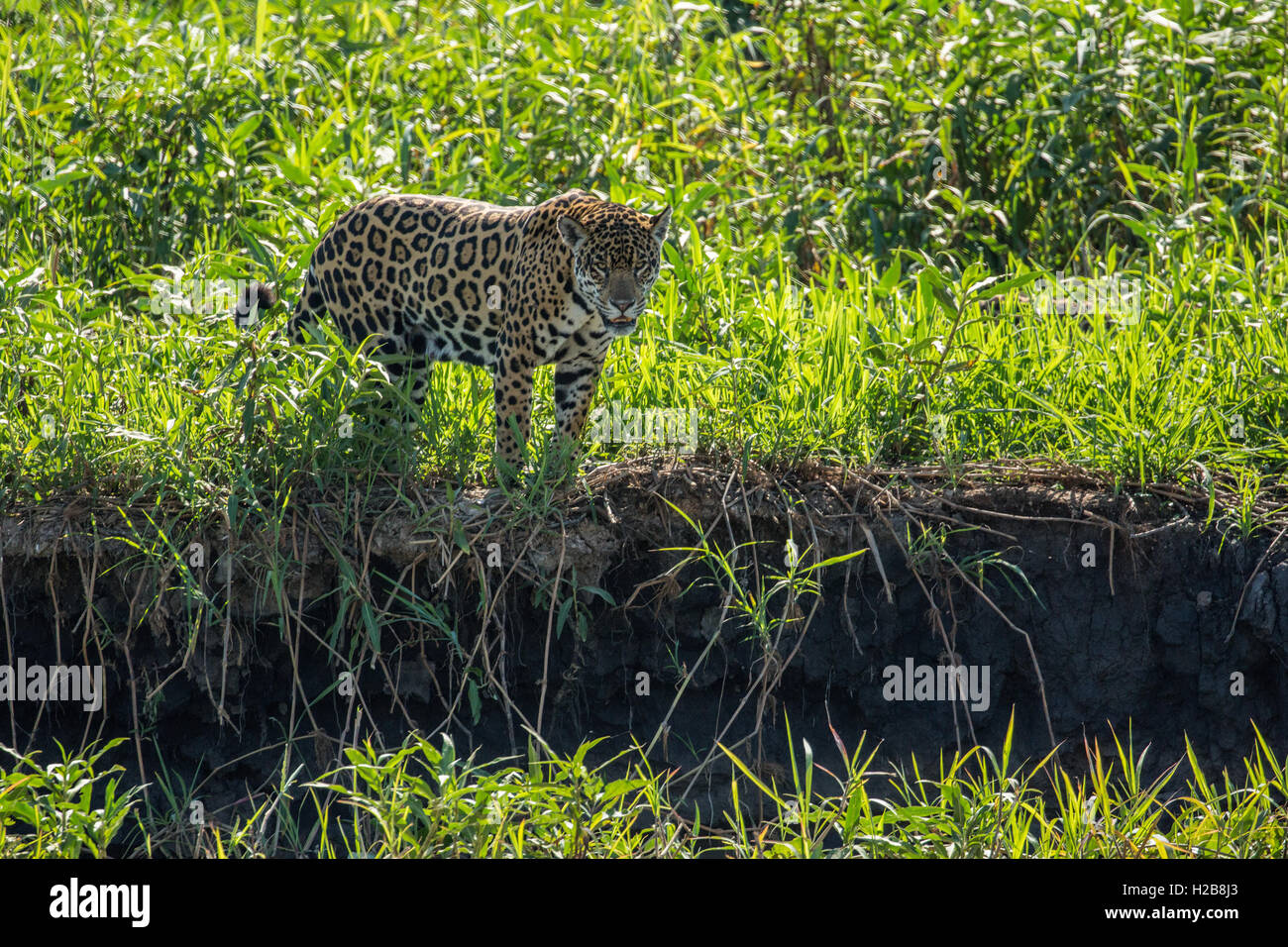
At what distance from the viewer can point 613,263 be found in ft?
15.4

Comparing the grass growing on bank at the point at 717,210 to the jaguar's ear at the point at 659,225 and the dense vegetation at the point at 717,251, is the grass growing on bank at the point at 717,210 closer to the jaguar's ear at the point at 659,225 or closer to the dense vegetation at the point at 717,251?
the dense vegetation at the point at 717,251

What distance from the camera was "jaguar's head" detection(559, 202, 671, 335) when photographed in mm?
4672

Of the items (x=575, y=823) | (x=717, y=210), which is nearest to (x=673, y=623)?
(x=575, y=823)

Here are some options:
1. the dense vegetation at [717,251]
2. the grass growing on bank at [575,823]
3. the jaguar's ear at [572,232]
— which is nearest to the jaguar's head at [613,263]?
the jaguar's ear at [572,232]

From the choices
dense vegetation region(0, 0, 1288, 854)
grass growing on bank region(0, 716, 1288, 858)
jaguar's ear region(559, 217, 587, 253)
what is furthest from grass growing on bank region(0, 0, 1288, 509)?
grass growing on bank region(0, 716, 1288, 858)

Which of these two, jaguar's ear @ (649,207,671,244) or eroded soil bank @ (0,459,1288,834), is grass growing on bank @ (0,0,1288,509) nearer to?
eroded soil bank @ (0,459,1288,834)

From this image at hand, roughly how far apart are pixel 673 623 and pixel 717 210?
2866 millimetres

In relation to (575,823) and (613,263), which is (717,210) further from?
(575,823)

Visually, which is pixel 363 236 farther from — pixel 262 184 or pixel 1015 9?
pixel 1015 9

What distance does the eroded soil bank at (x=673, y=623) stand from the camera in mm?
4809

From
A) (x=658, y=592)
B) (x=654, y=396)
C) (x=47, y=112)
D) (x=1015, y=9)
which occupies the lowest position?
(x=658, y=592)

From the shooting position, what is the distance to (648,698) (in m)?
4.98
